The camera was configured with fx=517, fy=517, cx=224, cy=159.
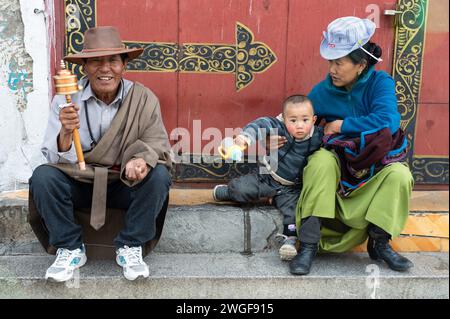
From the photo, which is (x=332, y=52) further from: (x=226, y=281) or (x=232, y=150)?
(x=226, y=281)

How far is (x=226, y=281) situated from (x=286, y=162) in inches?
33.3

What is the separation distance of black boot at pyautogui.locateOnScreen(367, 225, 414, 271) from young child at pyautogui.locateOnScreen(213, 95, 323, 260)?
0.47 meters

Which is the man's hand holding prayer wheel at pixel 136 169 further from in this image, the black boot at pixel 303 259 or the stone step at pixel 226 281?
the black boot at pixel 303 259

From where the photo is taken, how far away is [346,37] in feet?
9.84

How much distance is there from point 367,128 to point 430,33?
1205mm

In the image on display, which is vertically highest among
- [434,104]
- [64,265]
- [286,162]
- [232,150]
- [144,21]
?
[144,21]

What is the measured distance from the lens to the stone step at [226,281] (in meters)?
2.79

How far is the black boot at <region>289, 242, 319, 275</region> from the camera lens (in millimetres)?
2863

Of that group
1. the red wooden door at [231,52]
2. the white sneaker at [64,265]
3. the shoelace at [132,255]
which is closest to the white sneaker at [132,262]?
the shoelace at [132,255]

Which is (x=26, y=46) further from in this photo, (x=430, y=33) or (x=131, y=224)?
(x=430, y=33)

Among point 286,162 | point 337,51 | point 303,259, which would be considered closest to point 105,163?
point 286,162

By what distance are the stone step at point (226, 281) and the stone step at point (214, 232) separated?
0.59 ft

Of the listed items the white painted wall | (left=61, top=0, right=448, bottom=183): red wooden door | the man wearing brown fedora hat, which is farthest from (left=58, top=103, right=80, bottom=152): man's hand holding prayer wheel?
(left=61, top=0, right=448, bottom=183): red wooden door

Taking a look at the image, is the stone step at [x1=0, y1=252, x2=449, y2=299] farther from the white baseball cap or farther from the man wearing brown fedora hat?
the white baseball cap
